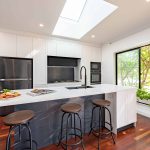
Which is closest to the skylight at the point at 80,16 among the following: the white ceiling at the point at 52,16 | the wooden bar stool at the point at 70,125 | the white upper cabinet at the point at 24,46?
the white ceiling at the point at 52,16

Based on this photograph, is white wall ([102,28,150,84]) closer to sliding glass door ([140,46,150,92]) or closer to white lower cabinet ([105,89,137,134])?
sliding glass door ([140,46,150,92])

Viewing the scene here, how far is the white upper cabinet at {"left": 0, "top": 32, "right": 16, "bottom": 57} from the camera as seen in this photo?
2.91m

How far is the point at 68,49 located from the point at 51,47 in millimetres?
642

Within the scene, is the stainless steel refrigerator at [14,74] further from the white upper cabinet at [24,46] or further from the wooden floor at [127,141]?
the wooden floor at [127,141]

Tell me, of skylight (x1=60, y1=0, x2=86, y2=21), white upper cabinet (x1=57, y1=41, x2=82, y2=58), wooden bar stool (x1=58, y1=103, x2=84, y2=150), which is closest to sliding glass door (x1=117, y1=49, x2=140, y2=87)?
white upper cabinet (x1=57, y1=41, x2=82, y2=58)

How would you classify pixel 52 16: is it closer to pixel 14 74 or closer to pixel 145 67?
pixel 14 74

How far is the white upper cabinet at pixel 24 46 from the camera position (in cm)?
312

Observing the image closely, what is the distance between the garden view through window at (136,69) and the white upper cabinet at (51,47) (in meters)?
2.46

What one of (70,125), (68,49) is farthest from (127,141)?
(68,49)

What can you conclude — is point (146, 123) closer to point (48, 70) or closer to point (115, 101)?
point (115, 101)

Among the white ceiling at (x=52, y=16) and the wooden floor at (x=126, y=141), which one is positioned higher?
the white ceiling at (x=52, y=16)

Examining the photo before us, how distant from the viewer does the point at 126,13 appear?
7.31ft

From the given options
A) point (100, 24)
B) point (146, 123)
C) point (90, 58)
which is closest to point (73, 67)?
point (90, 58)

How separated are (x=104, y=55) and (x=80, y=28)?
1.65 m
